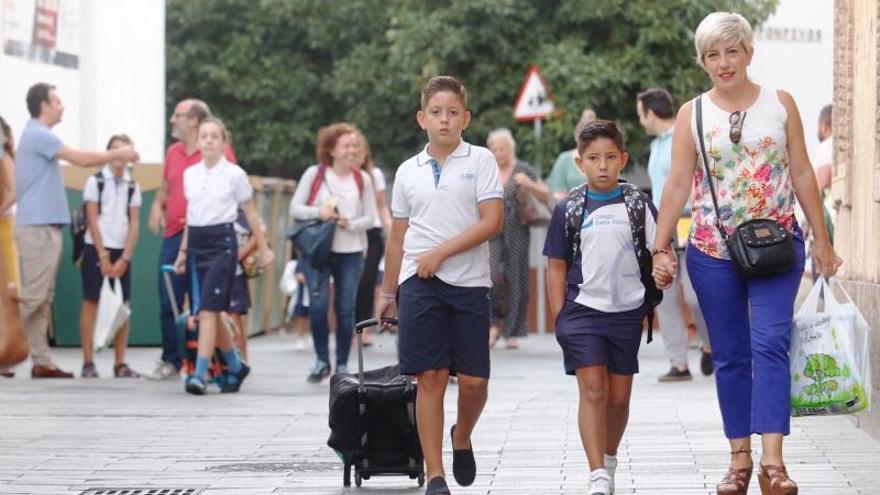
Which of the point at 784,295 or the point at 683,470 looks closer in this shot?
the point at 784,295

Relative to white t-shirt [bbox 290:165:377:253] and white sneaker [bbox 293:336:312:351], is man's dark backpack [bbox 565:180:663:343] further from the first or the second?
white sneaker [bbox 293:336:312:351]

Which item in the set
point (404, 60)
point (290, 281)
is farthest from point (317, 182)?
point (404, 60)

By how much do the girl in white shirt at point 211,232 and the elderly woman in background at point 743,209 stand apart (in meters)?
6.16

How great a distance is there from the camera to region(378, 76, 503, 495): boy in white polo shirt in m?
7.80

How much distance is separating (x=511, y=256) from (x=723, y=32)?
11.2 m

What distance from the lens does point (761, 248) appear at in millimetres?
7379

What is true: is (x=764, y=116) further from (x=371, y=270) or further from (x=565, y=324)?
(x=371, y=270)

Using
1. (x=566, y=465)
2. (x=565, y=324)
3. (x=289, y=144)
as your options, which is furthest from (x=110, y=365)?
(x=289, y=144)

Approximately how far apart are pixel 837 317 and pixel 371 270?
25.8 feet

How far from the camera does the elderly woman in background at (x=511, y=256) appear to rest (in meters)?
17.9


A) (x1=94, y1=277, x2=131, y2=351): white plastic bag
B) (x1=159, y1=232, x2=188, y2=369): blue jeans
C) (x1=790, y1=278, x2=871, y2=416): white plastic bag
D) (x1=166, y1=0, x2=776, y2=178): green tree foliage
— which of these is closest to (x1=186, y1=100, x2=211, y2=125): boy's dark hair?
(x1=159, y1=232, x2=188, y2=369): blue jeans

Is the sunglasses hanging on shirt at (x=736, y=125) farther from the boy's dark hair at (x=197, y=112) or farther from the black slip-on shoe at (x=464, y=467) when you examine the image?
the boy's dark hair at (x=197, y=112)

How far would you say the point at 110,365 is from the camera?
16.7 m

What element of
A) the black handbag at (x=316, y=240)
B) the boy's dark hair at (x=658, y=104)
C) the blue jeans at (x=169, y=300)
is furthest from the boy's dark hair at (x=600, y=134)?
the blue jeans at (x=169, y=300)
